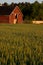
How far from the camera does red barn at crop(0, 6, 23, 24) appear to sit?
218 feet

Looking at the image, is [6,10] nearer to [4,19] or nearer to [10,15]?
[10,15]

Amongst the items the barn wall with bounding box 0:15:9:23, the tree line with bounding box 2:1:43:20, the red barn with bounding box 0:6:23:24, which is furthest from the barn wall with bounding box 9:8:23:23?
the tree line with bounding box 2:1:43:20

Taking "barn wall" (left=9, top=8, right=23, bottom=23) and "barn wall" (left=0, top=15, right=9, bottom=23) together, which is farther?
"barn wall" (left=9, top=8, right=23, bottom=23)

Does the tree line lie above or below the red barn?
below

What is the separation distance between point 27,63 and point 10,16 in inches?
2263

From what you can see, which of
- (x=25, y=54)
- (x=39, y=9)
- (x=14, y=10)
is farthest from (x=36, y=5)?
(x=25, y=54)

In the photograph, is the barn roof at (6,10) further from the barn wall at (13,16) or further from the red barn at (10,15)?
the barn wall at (13,16)

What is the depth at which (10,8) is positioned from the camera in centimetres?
6925

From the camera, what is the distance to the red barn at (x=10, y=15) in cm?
6645

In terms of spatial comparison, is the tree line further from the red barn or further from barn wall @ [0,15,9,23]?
barn wall @ [0,15,9,23]

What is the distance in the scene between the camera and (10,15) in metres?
66.6

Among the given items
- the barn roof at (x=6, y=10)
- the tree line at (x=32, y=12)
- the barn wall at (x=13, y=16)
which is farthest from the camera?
the tree line at (x=32, y=12)

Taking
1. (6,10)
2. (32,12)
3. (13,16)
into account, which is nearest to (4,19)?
(13,16)

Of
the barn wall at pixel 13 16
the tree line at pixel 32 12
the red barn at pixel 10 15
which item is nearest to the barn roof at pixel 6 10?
the red barn at pixel 10 15
